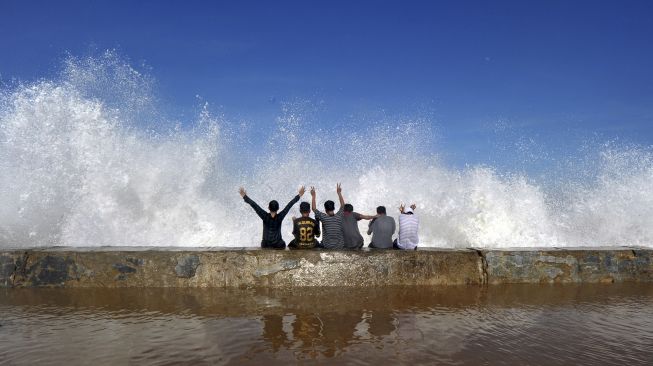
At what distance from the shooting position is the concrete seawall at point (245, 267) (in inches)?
230

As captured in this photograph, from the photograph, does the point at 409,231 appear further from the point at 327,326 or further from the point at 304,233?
the point at 327,326

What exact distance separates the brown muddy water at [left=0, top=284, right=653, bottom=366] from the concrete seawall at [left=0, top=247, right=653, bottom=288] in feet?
0.68

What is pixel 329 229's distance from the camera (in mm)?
6840

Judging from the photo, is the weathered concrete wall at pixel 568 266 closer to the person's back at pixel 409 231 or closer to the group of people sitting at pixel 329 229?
the person's back at pixel 409 231

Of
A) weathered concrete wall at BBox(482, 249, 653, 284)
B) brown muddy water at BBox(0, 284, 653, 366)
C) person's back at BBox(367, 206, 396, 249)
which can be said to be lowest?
brown muddy water at BBox(0, 284, 653, 366)

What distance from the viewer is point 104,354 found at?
11.1ft

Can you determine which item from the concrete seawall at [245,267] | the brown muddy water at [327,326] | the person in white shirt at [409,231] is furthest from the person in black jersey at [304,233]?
the person in white shirt at [409,231]

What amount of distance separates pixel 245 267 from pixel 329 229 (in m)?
1.57

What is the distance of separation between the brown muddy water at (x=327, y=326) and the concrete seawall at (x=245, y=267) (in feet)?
0.68

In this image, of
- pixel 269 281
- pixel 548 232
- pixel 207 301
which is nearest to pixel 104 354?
pixel 207 301

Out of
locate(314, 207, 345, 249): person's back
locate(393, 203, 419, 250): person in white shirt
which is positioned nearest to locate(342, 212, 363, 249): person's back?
locate(314, 207, 345, 249): person's back

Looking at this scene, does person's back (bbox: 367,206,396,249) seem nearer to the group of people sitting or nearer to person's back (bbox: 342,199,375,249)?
the group of people sitting

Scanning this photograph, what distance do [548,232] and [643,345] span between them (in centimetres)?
860

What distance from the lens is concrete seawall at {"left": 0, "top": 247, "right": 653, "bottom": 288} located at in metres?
5.84
